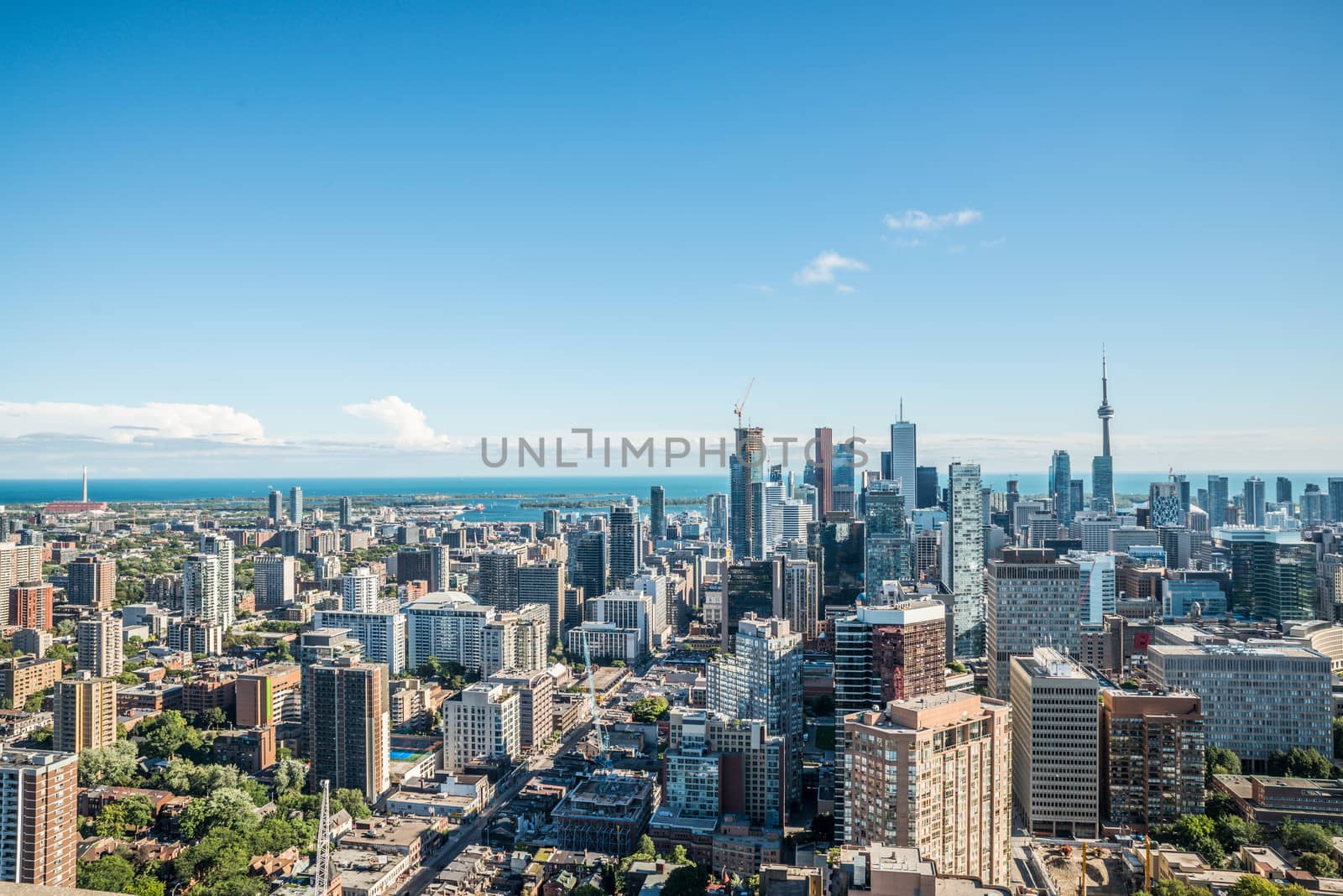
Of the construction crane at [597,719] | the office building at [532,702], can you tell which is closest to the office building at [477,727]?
the office building at [532,702]

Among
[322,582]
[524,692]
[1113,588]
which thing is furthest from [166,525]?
[1113,588]

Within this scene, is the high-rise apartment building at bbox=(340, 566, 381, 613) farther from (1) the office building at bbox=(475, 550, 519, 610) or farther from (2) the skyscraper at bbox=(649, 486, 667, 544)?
(2) the skyscraper at bbox=(649, 486, 667, 544)

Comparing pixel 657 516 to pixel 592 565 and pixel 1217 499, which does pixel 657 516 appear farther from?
pixel 1217 499

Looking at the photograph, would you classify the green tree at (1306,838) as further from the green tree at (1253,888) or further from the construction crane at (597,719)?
the construction crane at (597,719)

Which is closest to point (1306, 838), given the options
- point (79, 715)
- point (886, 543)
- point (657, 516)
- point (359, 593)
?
point (886, 543)

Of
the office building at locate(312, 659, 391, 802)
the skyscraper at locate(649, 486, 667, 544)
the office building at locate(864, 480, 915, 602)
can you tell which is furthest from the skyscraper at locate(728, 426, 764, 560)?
the office building at locate(312, 659, 391, 802)
